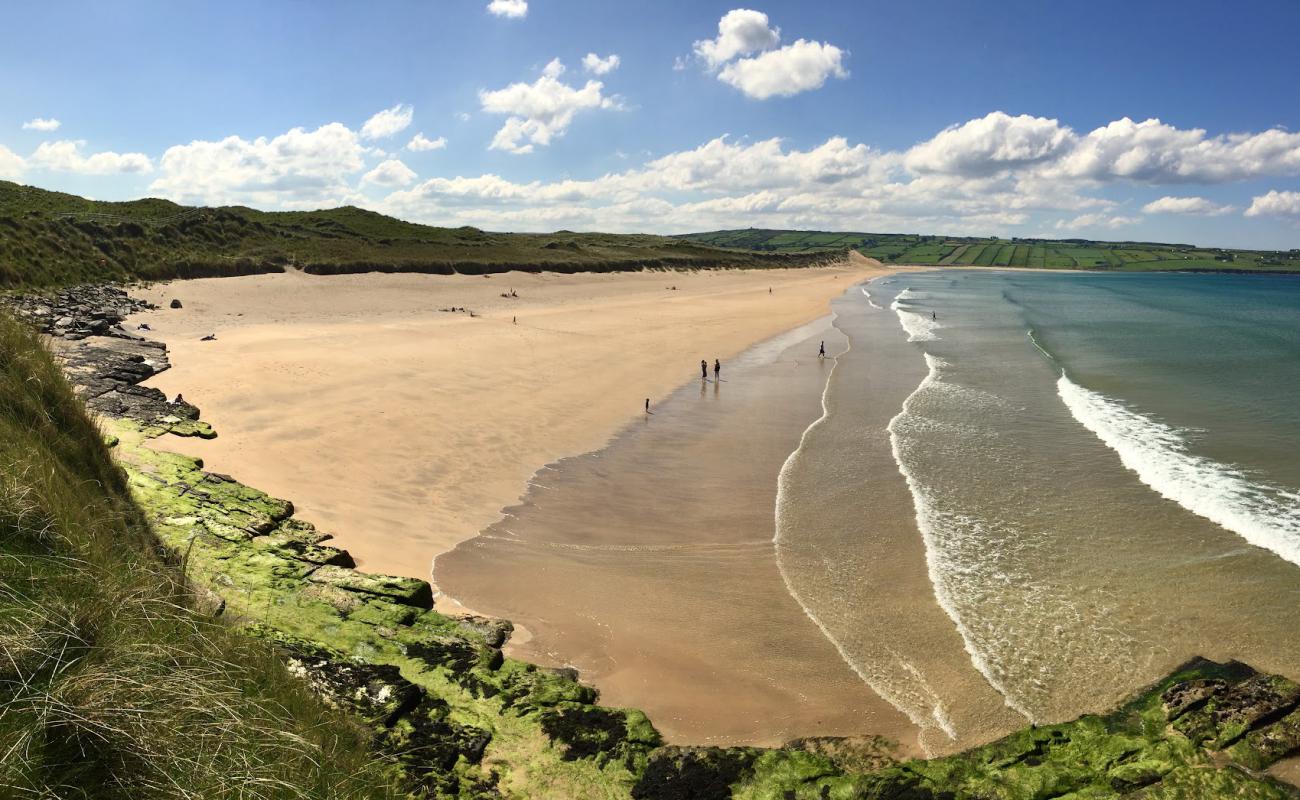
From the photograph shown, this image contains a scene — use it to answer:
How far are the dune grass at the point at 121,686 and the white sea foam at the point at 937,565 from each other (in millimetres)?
7731

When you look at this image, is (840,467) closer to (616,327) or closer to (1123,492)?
(1123,492)

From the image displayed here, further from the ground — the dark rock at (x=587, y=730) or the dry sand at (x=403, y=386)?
the dry sand at (x=403, y=386)

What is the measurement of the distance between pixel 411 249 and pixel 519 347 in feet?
135

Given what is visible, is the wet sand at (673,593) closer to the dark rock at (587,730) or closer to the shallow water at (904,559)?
the shallow water at (904,559)

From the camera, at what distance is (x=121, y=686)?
350 cm

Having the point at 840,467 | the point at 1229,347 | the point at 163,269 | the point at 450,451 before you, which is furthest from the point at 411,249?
the point at 1229,347

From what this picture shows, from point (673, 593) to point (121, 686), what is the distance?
8.61 m

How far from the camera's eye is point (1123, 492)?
15.6m

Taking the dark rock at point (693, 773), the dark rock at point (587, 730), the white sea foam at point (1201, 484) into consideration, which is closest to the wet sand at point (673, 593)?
the dark rock at point (587, 730)

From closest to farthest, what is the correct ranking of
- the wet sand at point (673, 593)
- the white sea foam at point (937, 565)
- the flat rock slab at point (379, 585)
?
1. the wet sand at point (673, 593)
2. the white sea foam at point (937, 565)
3. the flat rock slab at point (379, 585)

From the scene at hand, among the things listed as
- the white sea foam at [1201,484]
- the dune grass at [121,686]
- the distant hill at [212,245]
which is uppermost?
the distant hill at [212,245]

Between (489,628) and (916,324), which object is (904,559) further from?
(916,324)

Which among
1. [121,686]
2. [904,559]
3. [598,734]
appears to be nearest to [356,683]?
[598,734]

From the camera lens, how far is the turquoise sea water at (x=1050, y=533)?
30.6ft
